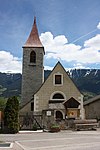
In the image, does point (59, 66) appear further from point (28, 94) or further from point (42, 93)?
point (28, 94)

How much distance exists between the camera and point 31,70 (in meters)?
46.7

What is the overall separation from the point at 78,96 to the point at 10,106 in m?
15.3

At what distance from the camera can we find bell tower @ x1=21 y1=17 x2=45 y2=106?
45.7 metres

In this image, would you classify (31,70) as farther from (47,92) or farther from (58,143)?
(58,143)

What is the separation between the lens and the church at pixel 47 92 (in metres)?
36.1

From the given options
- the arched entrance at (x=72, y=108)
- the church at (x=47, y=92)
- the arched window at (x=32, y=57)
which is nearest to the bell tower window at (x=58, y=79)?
the church at (x=47, y=92)

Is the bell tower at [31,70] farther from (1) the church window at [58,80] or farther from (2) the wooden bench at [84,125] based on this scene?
(2) the wooden bench at [84,125]

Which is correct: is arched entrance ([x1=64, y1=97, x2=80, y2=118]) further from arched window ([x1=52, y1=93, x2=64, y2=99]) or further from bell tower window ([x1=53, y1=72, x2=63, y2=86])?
bell tower window ([x1=53, y1=72, x2=63, y2=86])

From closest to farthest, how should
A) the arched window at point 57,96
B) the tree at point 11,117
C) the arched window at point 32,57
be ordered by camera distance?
the tree at point 11,117 → the arched window at point 57,96 → the arched window at point 32,57

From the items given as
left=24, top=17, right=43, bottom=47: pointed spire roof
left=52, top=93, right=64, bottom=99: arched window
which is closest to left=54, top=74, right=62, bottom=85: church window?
left=52, top=93, right=64, bottom=99: arched window

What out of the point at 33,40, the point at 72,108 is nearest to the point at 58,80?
the point at 72,108

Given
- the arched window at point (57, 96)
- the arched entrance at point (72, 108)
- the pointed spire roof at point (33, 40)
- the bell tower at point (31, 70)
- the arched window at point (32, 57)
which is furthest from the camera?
the pointed spire roof at point (33, 40)

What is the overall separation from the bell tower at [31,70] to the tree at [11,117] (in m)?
18.4

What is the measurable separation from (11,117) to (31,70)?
21.3 m
